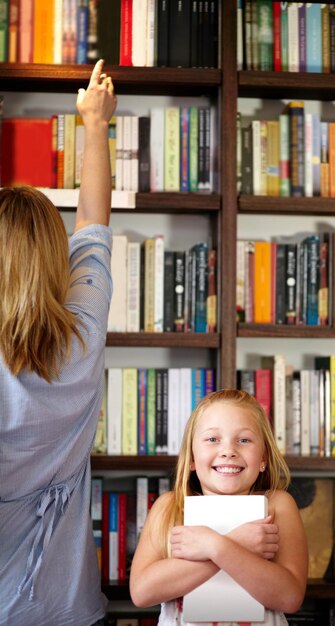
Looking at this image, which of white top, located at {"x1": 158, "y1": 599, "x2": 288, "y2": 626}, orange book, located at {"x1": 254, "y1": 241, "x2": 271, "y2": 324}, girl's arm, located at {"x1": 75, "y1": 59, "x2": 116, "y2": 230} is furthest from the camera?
orange book, located at {"x1": 254, "y1": 241, "x2": 271, "y2": 324}

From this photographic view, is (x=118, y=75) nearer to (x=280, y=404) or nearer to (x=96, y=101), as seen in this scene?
(x=96, y=101)

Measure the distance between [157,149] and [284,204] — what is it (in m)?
0.41

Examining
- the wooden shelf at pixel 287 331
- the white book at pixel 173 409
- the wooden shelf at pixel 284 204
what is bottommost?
the white book at pixel 173 409

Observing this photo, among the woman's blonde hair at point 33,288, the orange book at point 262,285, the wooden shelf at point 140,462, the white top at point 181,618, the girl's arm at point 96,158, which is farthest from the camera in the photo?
the orange book at point 262,285

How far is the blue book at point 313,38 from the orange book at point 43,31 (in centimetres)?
76

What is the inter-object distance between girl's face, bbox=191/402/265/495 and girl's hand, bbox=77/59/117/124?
584 mm

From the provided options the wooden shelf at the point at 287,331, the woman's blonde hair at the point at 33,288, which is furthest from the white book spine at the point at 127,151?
the woman's blonde hair at the point at 33,288

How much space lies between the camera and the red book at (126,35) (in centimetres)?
254

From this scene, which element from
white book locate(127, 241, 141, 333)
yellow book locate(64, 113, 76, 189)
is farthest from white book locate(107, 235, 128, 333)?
yellow book locate(64, 113, 76, 189)

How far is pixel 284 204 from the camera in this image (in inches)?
100.0

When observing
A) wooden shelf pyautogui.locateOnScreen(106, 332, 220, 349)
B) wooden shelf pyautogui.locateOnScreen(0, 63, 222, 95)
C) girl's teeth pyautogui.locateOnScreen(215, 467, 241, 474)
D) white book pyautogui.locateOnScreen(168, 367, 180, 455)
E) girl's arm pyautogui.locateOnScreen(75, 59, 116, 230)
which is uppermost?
wooden shelf pyautogui.locateOnScreen(0, 63, 222, 95)

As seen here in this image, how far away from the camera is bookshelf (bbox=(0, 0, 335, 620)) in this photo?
2.47 metres

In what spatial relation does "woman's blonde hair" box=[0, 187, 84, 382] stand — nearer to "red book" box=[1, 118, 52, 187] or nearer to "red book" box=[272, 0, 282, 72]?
"red book" box=[1, 118, 52, 187]

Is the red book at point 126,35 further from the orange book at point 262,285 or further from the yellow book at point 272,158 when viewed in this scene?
the orange book at point 262,285
